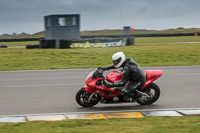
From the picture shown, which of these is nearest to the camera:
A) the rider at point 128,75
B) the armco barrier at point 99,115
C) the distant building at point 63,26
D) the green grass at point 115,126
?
the green grass at point 115,126

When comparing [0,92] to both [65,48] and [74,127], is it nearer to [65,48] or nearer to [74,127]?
[74,127]

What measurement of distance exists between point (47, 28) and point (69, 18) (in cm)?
273

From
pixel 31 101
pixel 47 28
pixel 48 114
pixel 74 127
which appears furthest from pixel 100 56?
pixel 74 127

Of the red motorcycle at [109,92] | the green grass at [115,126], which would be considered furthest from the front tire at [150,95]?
the green grass at [115,126]

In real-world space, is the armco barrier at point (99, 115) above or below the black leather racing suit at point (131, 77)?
below

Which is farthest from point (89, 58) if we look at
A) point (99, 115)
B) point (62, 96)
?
point (99, 115)

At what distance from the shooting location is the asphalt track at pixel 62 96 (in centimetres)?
834

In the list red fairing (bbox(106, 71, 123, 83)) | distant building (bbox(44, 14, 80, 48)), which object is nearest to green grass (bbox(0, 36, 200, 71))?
distant building (bbox(44, 14, 80, 48))

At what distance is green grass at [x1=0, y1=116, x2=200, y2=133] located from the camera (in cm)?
577

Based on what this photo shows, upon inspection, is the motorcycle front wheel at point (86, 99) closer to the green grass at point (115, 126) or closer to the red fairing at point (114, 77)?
the red fairing at point (114, 77)

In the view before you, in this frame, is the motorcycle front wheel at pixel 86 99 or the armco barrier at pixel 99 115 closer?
the armco barrier at pixel 99 115

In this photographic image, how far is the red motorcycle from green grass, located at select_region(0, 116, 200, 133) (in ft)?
4.82

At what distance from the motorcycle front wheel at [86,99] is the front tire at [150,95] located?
1.09 meters

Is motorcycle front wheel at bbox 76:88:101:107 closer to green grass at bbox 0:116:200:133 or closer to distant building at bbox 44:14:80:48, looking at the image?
green grass at bbox 0:116:200:133
